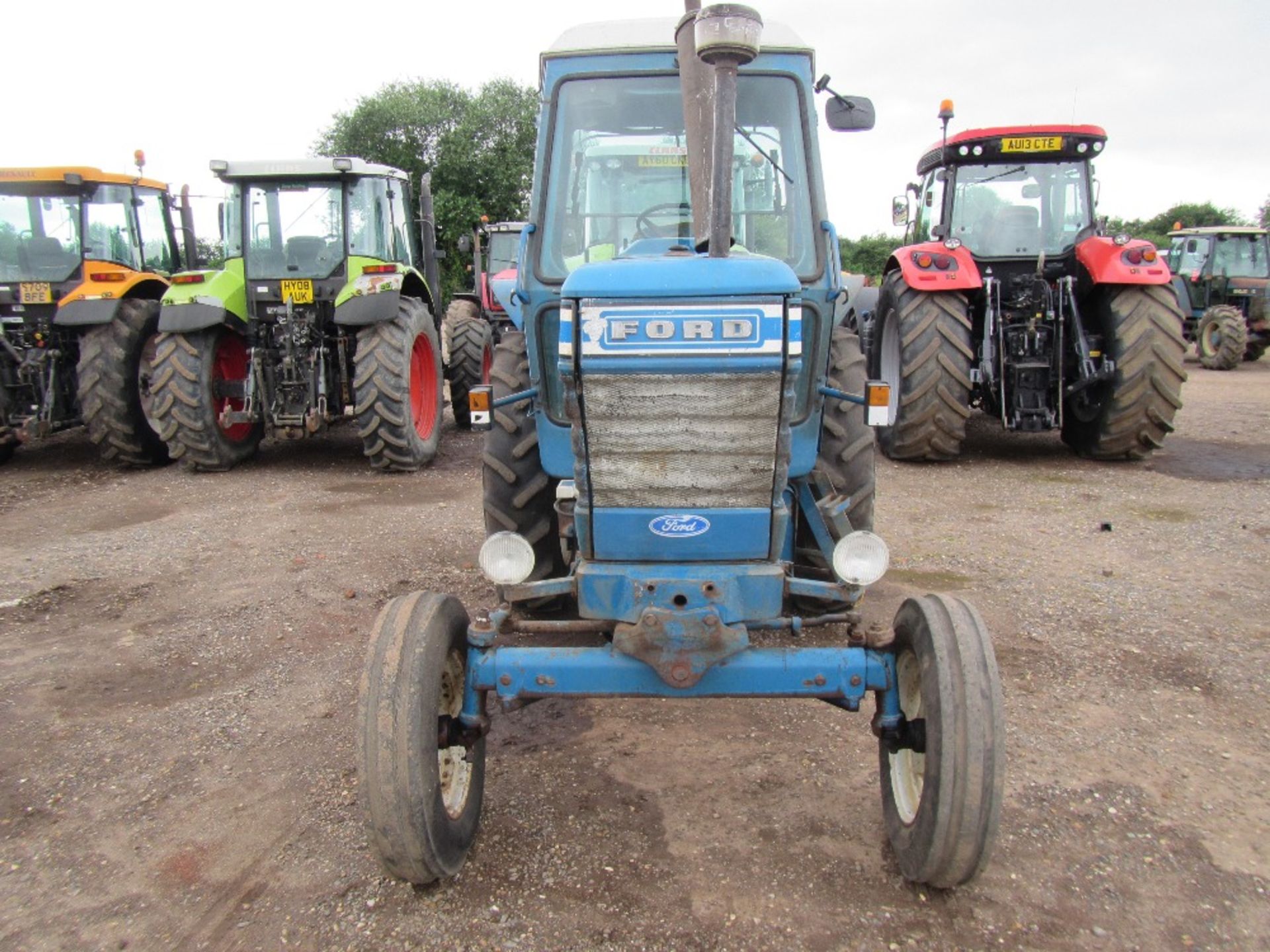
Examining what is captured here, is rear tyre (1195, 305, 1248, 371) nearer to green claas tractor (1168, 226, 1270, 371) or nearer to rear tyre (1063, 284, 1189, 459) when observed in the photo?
green claas tractor (1168, 226, 1270, 371)

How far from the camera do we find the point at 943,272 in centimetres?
727

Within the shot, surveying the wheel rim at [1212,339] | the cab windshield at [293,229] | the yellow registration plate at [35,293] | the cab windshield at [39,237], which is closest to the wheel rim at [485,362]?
the cab windshield at [293,229]

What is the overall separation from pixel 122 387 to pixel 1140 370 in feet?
26.5

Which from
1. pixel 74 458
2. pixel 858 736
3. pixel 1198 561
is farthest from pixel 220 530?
pixel 1198 561

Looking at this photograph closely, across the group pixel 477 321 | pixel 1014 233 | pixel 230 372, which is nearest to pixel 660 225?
pixel 1014 233

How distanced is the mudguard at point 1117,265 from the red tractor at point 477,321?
4.75 meters

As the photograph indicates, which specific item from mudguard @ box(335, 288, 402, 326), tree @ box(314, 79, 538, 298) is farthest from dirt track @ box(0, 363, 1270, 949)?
tree @ box(314, 79, 538, 298)

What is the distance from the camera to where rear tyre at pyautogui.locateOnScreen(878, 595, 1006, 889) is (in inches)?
87.3

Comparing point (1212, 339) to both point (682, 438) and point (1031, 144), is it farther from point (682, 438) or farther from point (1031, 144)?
point (682, 438)

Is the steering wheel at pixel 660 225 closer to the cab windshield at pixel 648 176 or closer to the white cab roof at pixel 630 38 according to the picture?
the cab windshield at pixel 648 176

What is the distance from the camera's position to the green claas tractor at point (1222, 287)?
49.6 feet

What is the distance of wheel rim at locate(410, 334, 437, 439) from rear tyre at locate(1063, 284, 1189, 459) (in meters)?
5.55

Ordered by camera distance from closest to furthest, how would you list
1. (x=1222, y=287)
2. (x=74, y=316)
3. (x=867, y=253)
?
(x=74, y=316)
(x=1222, y=287)
(x=867, y=253)

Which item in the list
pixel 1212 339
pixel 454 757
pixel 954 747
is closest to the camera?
pixel 954 747
